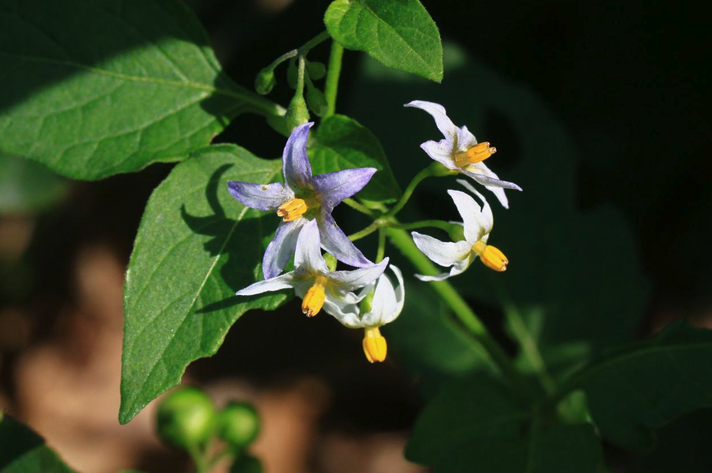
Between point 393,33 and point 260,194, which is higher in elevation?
point 393,33

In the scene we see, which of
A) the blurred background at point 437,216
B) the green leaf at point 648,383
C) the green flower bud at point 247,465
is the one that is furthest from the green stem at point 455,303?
the green flower bud at point 247,465

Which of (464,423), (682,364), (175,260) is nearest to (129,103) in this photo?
(175,260)

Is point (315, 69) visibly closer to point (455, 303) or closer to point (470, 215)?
point (470, 215)

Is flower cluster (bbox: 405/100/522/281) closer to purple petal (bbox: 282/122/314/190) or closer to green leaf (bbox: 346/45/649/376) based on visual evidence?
purple petal (bbox: 282/122/314/190)

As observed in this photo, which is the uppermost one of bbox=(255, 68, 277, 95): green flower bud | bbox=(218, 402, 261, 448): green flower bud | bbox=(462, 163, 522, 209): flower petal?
bbox=(255, 68, 277, 95): green flower bud

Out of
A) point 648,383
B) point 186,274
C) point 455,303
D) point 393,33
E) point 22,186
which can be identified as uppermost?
point 393,33

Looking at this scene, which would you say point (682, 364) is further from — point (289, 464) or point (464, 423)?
point (289, 464)

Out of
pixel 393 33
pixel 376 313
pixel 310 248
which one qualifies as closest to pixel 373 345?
pixel 376 313

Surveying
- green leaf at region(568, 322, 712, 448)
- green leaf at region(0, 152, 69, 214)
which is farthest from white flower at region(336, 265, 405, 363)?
green leaf at region(0, 152, 69, 214)
